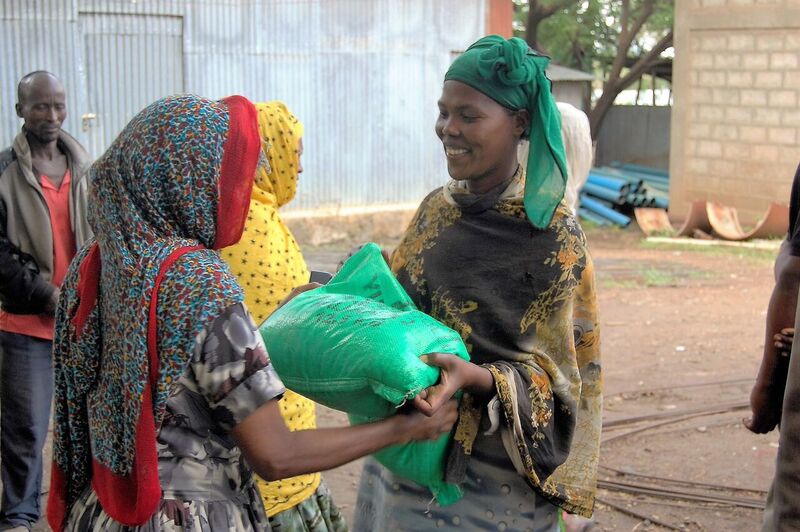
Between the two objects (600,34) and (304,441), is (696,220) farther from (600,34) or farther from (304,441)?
(304,441)

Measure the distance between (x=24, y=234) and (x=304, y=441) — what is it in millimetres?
2763

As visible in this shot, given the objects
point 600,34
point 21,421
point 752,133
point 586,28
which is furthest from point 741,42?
point 21,421

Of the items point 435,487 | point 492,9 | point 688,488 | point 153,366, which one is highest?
point 492,9

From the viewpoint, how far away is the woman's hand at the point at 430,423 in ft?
7.20

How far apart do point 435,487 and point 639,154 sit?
63.1ft

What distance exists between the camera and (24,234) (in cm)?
434

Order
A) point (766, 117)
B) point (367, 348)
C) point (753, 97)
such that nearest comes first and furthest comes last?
point (367, 348), point (766, 117), point (753, 97)

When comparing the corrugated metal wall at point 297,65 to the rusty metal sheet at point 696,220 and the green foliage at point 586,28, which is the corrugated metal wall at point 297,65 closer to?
the rusty metal sheet at point 696,220

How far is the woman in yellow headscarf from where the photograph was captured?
318 centimetres

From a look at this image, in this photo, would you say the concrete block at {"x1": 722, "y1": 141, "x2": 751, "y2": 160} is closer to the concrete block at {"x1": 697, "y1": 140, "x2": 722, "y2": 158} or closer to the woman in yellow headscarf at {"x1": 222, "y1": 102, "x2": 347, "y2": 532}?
the concrete block at {"x1": 697, "y1": 140, "x2": 722, "y2": 158}

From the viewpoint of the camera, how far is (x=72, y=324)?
211 cm

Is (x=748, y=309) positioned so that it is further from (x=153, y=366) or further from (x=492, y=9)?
(x=153, y=366)

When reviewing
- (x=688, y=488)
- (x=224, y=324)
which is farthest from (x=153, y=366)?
(x=688, y=488)

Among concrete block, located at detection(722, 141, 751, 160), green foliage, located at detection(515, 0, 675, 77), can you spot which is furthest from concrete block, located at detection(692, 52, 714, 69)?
green foliage, located at detection(515, 0, 675, 77)
